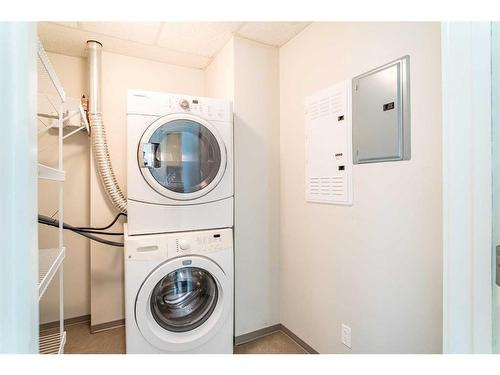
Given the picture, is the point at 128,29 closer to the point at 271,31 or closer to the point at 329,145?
the point at 271,31

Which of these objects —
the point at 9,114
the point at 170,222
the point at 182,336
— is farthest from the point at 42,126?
the point at 9,114

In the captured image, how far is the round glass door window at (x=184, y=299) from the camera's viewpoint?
61.1 inches

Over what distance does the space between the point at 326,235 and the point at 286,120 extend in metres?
A: 0.93

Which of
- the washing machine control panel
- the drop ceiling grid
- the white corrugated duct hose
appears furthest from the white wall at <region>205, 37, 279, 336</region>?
the white corrugated duct hose

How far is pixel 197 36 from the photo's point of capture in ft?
6.29

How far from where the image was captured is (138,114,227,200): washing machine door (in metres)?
1.54

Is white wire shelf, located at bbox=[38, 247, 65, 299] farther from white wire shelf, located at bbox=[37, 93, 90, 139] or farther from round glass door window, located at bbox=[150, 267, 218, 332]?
white wire shelf, located at bbox=[37, 93, 90, 139]

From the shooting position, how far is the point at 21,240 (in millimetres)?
427

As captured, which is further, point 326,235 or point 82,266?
point 82,266

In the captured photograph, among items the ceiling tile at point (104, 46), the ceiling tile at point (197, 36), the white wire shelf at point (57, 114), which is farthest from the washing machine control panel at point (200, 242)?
the ceiling tile at point (104, 46)

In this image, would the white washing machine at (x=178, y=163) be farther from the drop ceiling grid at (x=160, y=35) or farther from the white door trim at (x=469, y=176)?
the white door trim at (x=469, y=176)

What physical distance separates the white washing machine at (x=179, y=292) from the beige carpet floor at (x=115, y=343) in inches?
11.1

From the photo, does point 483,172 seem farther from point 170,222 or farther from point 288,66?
point 288,66

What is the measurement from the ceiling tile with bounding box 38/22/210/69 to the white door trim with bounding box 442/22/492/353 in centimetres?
206
